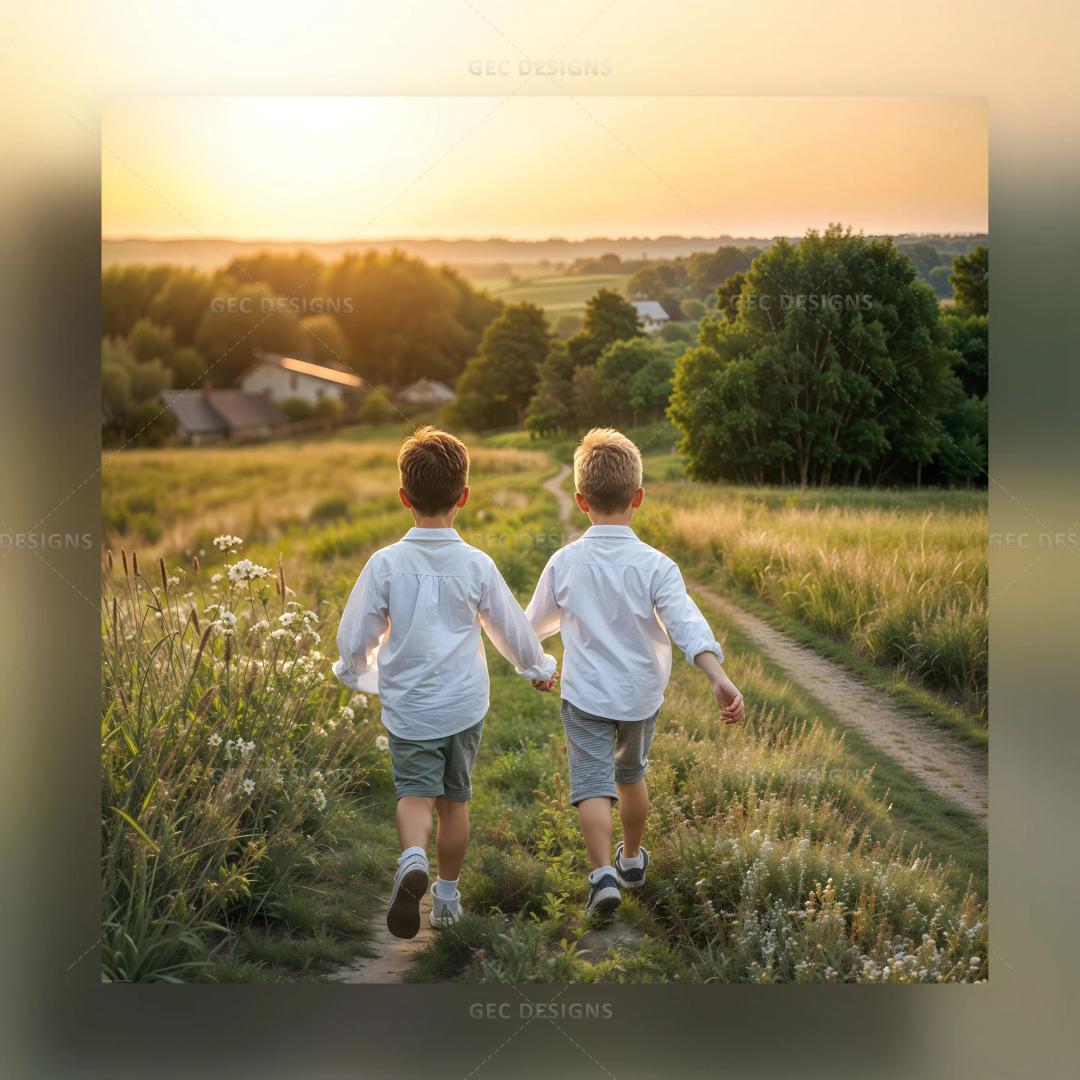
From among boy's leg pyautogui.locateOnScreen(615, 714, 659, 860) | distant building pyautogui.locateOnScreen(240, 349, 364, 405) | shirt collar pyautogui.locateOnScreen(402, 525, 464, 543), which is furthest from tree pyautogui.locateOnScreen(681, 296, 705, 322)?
boy's leg pyautogui.locateOnScreen(615, 714, 659, 860)

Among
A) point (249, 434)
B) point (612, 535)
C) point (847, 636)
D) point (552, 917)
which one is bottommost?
point (552, 917)

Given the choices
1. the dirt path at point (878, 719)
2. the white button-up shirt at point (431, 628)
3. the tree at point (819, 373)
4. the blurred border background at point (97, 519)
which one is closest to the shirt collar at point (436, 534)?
the white button-up shirt at point (431, 628)

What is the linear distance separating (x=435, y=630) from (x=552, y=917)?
45.3 inches

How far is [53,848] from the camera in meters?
4.23

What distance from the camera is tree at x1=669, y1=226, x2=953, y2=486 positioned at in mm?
4754

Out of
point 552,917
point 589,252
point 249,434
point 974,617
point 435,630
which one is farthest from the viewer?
point 249,434

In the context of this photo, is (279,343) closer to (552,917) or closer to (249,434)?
(249,434)

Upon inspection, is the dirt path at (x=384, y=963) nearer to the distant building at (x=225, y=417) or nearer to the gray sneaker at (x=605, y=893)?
the gray sneaker at (x=605, y=893)

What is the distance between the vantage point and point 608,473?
3.98 m

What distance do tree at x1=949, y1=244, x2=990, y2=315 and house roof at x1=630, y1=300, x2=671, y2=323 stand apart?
117 centimetres

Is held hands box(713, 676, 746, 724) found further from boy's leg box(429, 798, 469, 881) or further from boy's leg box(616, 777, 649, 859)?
boy's leg box(429, 798, 469, 881)

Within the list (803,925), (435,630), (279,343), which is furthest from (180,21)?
(803,925)

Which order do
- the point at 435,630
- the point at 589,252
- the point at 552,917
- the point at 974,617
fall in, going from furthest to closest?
the point at 589,252 → the point at 974,617 → the point at 552,917 → the point at 435,630

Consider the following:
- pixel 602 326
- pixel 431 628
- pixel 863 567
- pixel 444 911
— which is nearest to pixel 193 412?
pixel 602 326
